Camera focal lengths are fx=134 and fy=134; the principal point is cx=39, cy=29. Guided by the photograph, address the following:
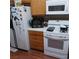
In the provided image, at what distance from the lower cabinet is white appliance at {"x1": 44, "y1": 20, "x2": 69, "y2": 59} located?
246 mm

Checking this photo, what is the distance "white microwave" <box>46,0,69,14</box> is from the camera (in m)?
3.66

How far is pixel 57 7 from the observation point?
3812 mm

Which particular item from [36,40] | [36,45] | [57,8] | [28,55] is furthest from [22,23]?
[57,8]

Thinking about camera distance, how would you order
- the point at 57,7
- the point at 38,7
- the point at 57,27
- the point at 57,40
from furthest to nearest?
the point at 38,7 → the point at 57,27 → the point at 57,7 → the point at 57,40

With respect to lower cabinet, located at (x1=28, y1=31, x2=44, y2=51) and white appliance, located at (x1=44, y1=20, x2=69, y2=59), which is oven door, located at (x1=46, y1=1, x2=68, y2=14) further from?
lower cabinet, located at (x1=28, y1=31, x2=44, y2=51)

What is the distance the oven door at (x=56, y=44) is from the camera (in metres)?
3.48

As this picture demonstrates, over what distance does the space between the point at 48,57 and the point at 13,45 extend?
59.8 inches

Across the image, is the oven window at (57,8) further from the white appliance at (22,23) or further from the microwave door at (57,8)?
the white appliance at (22,23)

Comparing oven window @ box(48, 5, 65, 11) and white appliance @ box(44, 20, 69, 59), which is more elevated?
oven window @ box(48, 5, 65, 11)

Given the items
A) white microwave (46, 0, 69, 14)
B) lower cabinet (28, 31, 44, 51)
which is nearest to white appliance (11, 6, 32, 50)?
lower cabinet (28, 31, 44, 51)

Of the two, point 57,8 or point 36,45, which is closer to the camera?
point 57,8

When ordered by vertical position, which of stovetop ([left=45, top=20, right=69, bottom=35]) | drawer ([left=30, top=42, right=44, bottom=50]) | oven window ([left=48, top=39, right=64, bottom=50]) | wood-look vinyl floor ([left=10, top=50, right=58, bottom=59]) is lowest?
wood-look vinyl floor ([left=10, top=50, right=58, bottom=59])

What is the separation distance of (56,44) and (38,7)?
1.38m

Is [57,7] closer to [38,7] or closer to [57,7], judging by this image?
[57,7]
